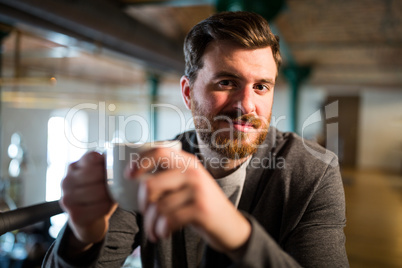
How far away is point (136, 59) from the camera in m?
4.79

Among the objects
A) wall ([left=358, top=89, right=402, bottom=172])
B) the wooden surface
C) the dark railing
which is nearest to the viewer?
the dark railing

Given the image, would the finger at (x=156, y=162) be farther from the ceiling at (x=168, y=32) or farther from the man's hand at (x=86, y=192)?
the ceiling at (x=168, y=32)

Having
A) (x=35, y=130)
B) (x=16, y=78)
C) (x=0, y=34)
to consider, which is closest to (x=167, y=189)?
(x=0, y=34)

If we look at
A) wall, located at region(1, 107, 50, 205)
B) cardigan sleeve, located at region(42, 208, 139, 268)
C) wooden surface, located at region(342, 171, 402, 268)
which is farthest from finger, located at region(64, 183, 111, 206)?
wall, located at region(1, 107, 50, 205)

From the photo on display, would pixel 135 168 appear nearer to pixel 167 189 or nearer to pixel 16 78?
pixel 167 189

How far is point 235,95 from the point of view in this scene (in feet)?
3.41

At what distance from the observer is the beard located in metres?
1.04

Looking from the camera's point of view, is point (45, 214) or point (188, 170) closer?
point (188, 170)

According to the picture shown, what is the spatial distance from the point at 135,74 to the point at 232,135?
860cm

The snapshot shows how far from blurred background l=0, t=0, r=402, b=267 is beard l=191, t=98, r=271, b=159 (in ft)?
1.80

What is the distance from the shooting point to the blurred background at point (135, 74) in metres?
3.21

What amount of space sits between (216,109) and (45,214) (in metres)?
0.65

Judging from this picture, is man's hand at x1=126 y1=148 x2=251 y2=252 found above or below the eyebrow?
below

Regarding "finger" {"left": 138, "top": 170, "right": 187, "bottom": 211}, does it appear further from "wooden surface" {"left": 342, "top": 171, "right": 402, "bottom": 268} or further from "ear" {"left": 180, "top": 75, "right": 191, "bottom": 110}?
"wooden surface" {"left": 342, "top": 171, "right": 402, "bottom": 268}
